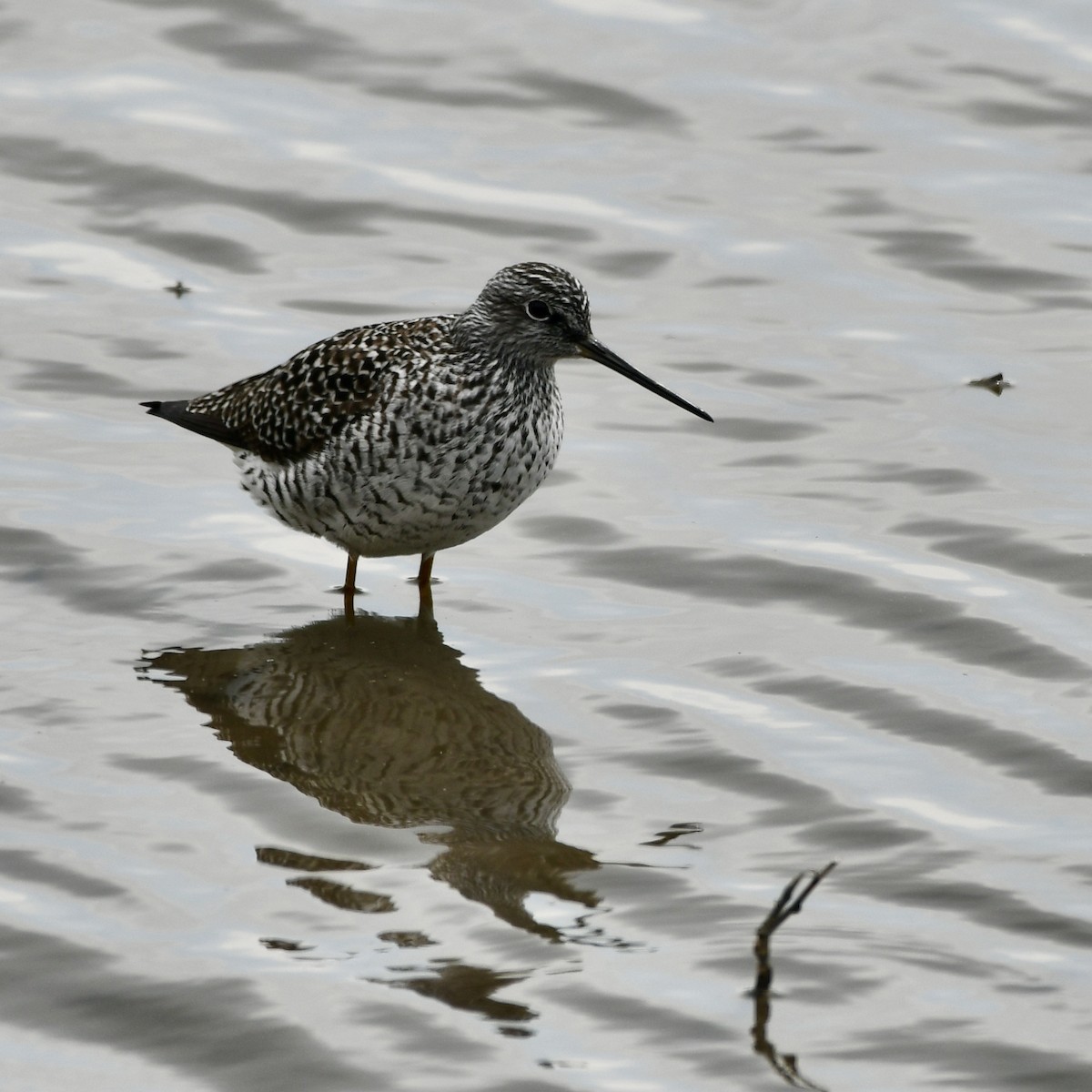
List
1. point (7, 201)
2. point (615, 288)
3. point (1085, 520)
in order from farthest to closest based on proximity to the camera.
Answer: point (7, 201) < point (615, 288) < point (1085, 520)

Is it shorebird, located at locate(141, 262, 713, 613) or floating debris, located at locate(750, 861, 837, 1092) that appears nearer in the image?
floating debris, located at locate(750, 861, 837, 1092)

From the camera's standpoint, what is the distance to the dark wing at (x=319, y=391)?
337 inches

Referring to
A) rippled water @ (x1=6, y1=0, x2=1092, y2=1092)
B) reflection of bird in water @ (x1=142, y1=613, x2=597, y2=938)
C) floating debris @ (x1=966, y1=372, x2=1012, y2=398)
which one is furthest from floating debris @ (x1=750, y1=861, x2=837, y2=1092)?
floating debris @ (x1=966, y1=372, x2=1012, y2=398)

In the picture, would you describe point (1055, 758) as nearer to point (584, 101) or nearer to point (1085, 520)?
point (1085, 520)

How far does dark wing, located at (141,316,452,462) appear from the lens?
8555mm


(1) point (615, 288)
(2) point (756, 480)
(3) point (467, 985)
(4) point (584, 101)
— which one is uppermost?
(4) point (584, 101)

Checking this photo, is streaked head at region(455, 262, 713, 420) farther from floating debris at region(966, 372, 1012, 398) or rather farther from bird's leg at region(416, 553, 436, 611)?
floating debris at region(966, 372, 1012, 398)

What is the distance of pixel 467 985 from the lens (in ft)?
18.5

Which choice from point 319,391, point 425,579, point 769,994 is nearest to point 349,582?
point 425,579

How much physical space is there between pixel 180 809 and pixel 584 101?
8496 millimetres

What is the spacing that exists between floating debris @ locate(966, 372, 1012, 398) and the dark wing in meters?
3.08

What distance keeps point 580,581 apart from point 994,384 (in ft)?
9.60

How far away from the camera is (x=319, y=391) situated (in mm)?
8727

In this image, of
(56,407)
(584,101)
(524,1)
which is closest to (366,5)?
(524,1)
